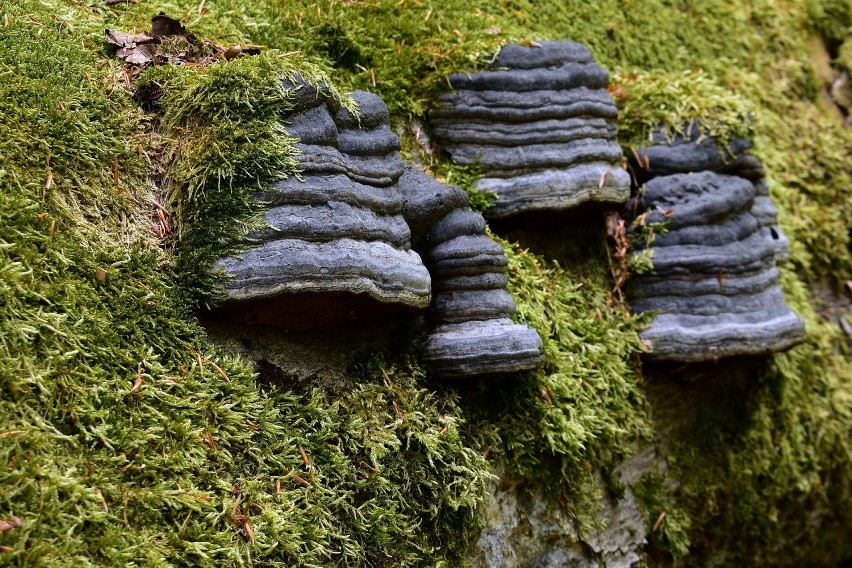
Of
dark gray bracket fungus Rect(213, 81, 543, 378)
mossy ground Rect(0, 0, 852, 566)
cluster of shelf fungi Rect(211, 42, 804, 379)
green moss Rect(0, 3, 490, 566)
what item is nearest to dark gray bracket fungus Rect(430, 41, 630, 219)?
cluster of shelf fungi Rect(211, 42, 804, 379)

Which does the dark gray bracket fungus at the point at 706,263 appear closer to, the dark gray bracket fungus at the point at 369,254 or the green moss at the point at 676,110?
the green moss at the point at 676,110

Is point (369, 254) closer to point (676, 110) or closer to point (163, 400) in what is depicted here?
point (163, 400)

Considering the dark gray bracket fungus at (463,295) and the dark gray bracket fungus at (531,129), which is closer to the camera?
the dark gray bracket fungus at (463,295)

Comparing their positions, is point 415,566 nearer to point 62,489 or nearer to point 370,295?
point 370,295

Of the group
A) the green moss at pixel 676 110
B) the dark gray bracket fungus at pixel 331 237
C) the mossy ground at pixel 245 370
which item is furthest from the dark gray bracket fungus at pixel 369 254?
the green moss at pixel 676 110

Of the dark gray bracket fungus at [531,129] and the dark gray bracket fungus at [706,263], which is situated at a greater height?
the dark gray bracket fungus at [531,129]

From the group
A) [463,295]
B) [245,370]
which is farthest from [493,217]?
[245,370]

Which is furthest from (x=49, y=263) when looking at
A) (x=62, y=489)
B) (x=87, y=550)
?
(x=87, y=550)

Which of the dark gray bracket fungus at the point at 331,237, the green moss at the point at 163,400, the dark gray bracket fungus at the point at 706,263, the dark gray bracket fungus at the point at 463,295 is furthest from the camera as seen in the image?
the dark gray bracket fungus at the point at 706,263
